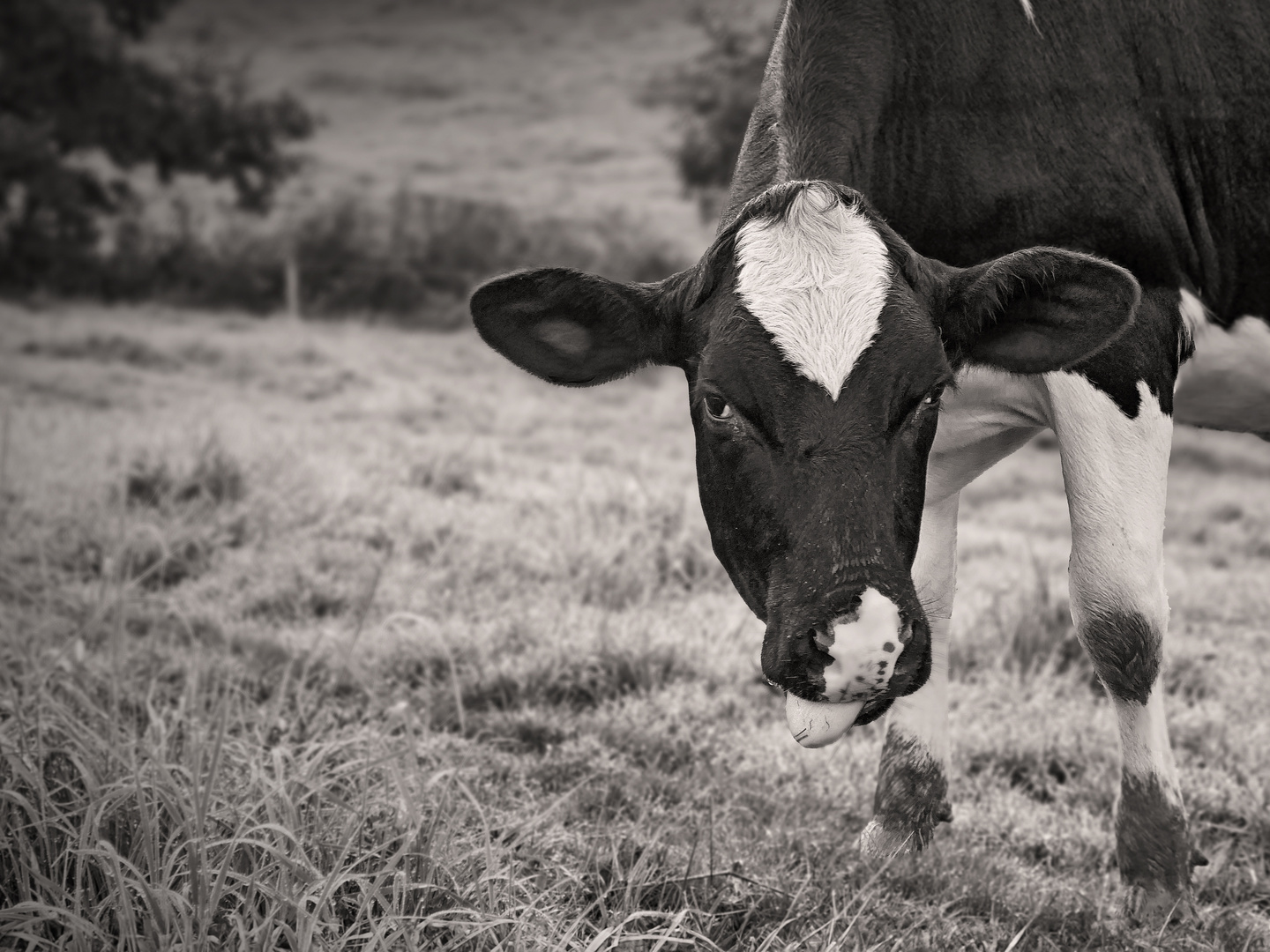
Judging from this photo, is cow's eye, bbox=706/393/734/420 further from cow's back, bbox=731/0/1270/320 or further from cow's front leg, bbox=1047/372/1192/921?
cow's front leg, bbox=1047/372/1192/921

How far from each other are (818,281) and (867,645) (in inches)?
31.2

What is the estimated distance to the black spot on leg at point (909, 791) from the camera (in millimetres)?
3408

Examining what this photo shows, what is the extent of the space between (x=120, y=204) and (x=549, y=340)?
932 inches

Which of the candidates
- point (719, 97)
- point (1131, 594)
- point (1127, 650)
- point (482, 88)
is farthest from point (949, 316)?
point (482, 88)

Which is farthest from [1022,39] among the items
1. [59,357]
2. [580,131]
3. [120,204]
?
[580,131]

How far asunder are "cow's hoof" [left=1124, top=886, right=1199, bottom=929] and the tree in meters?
22.0

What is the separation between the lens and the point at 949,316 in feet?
9.24

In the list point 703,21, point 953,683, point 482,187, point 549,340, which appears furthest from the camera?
point 482,187

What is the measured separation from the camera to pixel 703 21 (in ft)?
58.3

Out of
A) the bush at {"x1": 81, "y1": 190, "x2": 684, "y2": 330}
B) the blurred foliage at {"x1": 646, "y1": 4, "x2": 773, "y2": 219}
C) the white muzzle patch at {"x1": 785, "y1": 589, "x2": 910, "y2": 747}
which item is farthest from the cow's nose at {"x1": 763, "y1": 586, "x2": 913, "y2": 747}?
the bush at {"x1": 81, "y1": 190, "x2": 684, "y2": 330}

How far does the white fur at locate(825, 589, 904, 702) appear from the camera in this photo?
225cm

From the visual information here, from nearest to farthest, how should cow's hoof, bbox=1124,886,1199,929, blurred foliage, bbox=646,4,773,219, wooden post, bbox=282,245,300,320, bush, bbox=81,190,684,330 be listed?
1. cow's hoof, bbox=1124,886,1199,929
2. blurred foliage, bbox=646,4,773,219
3. wooden post, bbox=282,245,300,320
4. bush, bbox=81,190,684,330

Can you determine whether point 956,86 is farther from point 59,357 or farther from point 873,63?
point 59,357

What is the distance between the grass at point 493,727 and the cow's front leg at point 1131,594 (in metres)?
0.17
